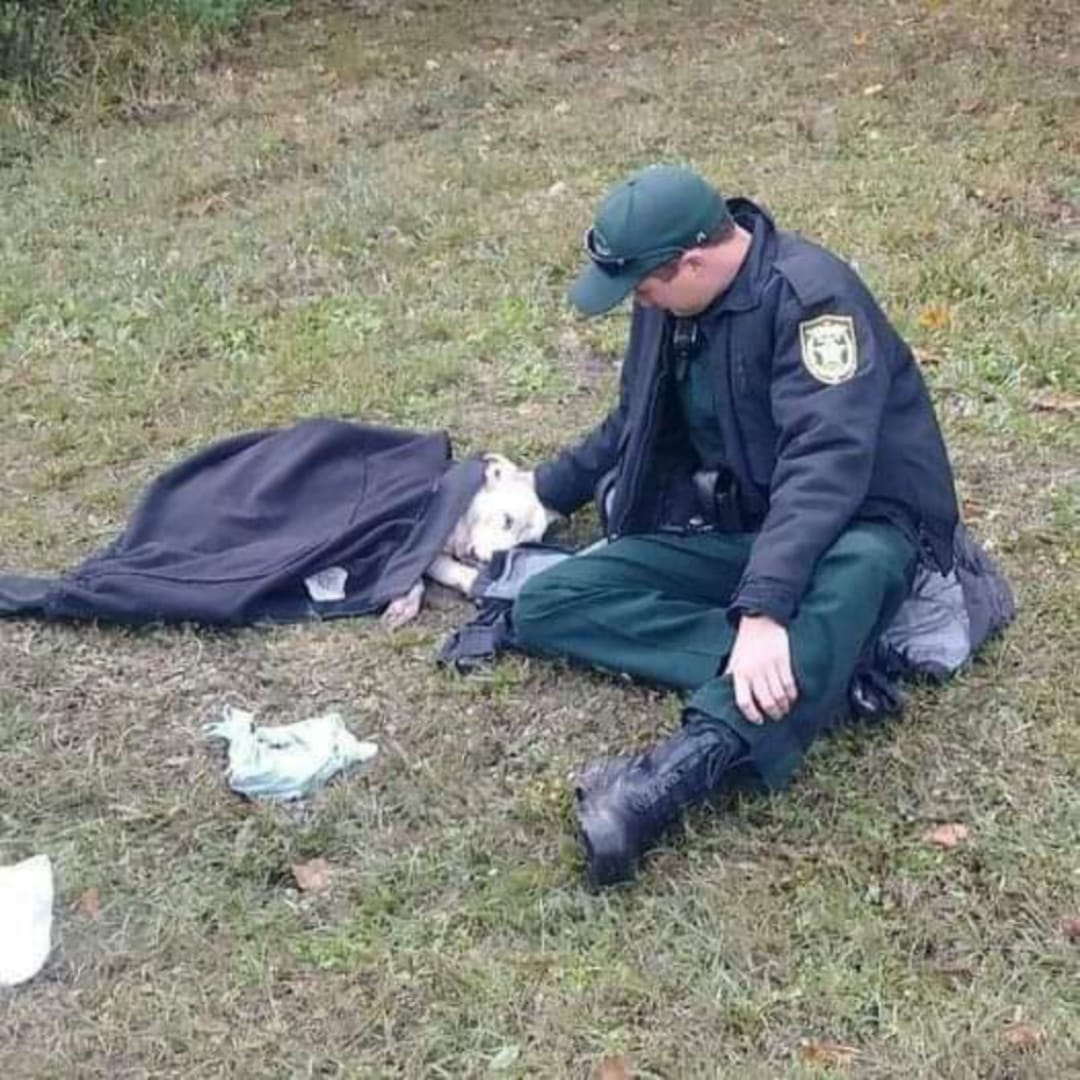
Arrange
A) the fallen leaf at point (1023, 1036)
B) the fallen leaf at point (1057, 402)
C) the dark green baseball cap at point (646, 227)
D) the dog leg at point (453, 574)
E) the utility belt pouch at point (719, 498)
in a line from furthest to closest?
the fallen leaf at point (1057, 402), the dog leg at point (453, 574), the utility belt pouch at point (719, 498), the dark green baseball cap at point (646, 227), the fallen leaf at point (1023, 1036)

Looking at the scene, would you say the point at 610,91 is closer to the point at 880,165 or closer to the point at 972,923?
the point at 880,165

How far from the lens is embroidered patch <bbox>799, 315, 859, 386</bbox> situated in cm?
322

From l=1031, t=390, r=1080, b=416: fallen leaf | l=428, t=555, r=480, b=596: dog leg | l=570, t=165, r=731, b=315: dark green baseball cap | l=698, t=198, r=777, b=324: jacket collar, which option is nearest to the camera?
l=570, t=165, r=731, b=315: dark green baseball cap

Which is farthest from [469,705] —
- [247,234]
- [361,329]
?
[247,234]

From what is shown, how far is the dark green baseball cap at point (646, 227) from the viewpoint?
3.22m

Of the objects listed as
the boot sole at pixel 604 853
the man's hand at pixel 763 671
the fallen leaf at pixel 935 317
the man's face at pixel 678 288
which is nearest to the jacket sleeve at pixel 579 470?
the man's face at pixel 678 288

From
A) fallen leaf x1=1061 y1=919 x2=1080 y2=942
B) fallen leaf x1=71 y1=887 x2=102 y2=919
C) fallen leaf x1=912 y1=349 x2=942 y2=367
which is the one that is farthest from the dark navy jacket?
fallen leaf x1=912 y1=349 x2=942 y2=367

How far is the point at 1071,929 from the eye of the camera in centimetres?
296

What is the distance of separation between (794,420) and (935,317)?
7.32 feet

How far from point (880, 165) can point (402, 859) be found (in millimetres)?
4173

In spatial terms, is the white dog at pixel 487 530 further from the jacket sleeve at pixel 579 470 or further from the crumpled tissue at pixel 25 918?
the crumpled tissue at pixel 25 918

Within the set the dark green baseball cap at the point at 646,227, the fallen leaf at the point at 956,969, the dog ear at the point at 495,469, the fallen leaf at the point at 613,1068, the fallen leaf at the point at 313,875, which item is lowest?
the fallen leaf at the point at 313,875

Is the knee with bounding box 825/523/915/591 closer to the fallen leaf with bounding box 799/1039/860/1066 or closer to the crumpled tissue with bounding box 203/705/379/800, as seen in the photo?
the fallen leaf with bounding box 799/1039/860/1066

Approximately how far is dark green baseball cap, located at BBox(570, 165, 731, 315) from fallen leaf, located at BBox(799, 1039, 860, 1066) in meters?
1.25
